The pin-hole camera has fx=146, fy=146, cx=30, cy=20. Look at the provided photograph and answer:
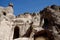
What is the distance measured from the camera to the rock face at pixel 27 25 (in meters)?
19.2

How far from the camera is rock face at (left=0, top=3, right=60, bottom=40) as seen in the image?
1916cm

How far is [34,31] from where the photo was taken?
70.7 ft

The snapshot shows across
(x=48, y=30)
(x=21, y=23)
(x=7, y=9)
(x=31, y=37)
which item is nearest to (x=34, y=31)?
(x=31, y=37)

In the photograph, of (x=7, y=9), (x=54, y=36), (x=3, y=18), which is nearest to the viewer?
(x=54, y=36)

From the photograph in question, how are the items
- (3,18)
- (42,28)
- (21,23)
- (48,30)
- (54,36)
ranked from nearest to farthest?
(54,36)
(48,30)
(42,28)
(3,18)
(21,23)

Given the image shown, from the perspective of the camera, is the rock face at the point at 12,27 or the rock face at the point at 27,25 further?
the rock face at the point at 12,27

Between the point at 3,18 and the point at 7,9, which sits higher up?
the point at 7,9

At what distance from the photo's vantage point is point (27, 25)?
28.6 meters

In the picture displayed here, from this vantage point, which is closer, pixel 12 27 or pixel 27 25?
pixel 12 27

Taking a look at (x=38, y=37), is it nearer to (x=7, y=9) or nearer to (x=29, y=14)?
(x=7, y=9)

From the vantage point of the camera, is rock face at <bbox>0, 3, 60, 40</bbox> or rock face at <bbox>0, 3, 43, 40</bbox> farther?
rock face at <bbox>0, 3, 43, 40</bbox>

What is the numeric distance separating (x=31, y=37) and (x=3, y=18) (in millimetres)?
8292

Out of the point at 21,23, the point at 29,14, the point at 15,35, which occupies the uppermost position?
the point at 29,14

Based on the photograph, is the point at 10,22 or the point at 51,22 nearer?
the point at 51,22
